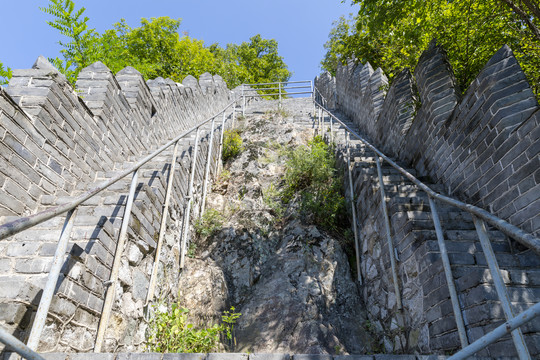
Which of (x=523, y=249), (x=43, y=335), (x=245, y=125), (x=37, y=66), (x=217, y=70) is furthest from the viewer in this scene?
(x=217, y=70)

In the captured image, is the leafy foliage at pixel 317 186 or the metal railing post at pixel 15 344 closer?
the metal railing post at pixel 15 344

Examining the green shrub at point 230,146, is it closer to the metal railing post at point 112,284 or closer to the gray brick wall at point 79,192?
the gray brick wall at point 79,192

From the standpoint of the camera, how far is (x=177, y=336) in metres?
3.36

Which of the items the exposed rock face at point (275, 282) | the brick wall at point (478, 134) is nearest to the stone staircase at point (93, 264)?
the exposed rock face at point (275, 282)

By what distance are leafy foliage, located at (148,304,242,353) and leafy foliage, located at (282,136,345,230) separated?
2325mm

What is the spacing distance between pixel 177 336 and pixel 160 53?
15718 millimetres

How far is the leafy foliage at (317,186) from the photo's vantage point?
5371 mm

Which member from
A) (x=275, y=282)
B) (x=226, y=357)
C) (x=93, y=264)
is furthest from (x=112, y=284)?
(x=275, y=282)

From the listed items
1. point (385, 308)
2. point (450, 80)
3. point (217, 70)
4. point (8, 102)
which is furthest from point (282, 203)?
point (217, 70)

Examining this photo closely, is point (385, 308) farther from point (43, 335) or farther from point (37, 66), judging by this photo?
point (37, 66)

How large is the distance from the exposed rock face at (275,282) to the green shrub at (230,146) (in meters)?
1.65

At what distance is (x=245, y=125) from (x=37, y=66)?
5897mm

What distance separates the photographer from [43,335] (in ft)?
7.25

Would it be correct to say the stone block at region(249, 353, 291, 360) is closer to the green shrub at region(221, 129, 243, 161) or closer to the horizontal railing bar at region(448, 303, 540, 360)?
the horizontal railing bar at region(448, 303, 540, 360)
